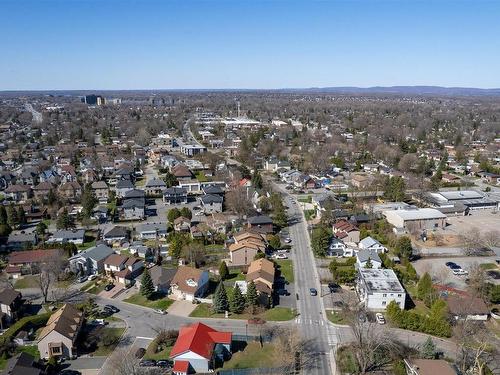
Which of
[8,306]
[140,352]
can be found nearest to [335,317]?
[140,352]

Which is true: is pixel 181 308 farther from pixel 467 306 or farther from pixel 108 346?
pixel 467 306

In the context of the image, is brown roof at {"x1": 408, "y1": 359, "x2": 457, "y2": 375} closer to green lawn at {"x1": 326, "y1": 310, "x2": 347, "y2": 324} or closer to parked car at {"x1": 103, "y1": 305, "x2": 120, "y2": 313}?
green lawn at {"x1": 326, "y1": 310, "x2": 347, "y2": 324}

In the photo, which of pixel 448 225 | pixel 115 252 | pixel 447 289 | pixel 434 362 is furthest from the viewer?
pixel 448 225

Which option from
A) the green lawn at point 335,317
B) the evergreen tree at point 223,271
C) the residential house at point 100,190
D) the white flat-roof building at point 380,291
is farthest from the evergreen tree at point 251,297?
the residential house at point 100,190

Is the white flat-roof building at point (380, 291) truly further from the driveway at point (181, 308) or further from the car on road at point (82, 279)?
the car on road at point (82, 279)

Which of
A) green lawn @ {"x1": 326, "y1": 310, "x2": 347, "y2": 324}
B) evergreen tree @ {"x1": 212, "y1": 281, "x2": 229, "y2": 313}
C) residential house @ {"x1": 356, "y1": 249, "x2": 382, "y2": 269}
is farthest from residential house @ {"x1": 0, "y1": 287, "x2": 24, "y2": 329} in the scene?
residential house @ {"x1": 356, "y1": 249, "x2": 382, "y2": 269}

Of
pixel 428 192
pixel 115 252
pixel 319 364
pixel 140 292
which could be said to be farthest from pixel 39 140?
pixel 319 364

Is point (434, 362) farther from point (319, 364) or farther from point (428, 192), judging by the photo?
point (428, 192)
